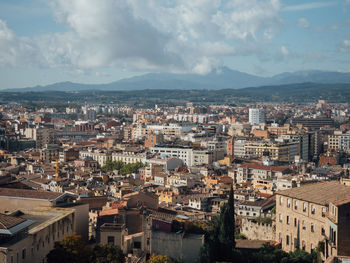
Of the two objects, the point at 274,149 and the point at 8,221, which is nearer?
the point at 8,221

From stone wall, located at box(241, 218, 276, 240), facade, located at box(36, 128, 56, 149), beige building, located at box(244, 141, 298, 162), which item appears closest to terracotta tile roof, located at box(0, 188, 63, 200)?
stone wall, located at box(241, 218, 276, 240)

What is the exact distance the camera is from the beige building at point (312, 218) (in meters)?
19.0

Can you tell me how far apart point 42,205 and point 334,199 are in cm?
971

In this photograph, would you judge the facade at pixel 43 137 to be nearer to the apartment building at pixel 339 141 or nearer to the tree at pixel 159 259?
the apartment building at pixel 339 141

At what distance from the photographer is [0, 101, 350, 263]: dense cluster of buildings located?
60.8ft

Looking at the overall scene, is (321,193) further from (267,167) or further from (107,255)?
(267,167)

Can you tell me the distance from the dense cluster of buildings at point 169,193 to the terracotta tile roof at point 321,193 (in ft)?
0.16

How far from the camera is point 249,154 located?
69.4 meters

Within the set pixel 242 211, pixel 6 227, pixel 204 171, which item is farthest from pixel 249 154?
pixel 6 227

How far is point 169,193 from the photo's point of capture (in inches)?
1569

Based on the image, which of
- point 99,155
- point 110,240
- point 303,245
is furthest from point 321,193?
point 99,155

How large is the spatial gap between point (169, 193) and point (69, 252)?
23.2m

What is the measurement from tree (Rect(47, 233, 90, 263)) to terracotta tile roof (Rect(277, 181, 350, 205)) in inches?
330

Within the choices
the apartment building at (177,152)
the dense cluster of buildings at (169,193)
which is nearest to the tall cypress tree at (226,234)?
the dense cluster of buildings at (169,193)
